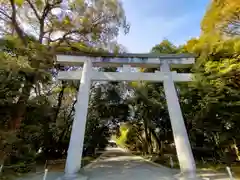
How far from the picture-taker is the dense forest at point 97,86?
7949 millimetres

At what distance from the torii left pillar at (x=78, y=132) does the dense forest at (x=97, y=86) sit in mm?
2202

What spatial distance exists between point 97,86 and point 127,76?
555cm

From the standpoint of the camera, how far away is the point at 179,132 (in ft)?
24.9

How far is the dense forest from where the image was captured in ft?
26.1

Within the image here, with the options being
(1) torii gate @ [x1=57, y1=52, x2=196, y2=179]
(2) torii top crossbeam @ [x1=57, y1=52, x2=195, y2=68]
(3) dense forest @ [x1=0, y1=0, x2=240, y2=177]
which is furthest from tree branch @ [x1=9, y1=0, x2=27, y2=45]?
(1) torii gate @ [x1=57, y1=52, x2=196, y2=179]

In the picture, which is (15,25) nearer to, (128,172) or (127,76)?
(127,76)

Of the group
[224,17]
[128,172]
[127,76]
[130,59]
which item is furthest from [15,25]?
[224,17]

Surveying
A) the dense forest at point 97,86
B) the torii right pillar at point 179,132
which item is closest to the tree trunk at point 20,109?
the dense forest at point 97,86

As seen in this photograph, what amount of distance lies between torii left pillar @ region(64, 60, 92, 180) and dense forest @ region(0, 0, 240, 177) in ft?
7.22

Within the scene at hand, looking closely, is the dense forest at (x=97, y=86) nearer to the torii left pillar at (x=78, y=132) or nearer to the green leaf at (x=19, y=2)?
the green leaf at (x=19, y=2)

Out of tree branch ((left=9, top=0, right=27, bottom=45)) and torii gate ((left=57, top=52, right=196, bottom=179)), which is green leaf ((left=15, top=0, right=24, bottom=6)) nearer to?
tree branch ((left=9, top=0, right=27, bottom=45))

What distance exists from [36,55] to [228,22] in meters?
8.71

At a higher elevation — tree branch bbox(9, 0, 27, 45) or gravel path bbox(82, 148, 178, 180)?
tree branch bbox(9, 0, 27, 45)

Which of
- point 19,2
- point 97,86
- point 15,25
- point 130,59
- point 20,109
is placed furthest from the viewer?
point 97,86
